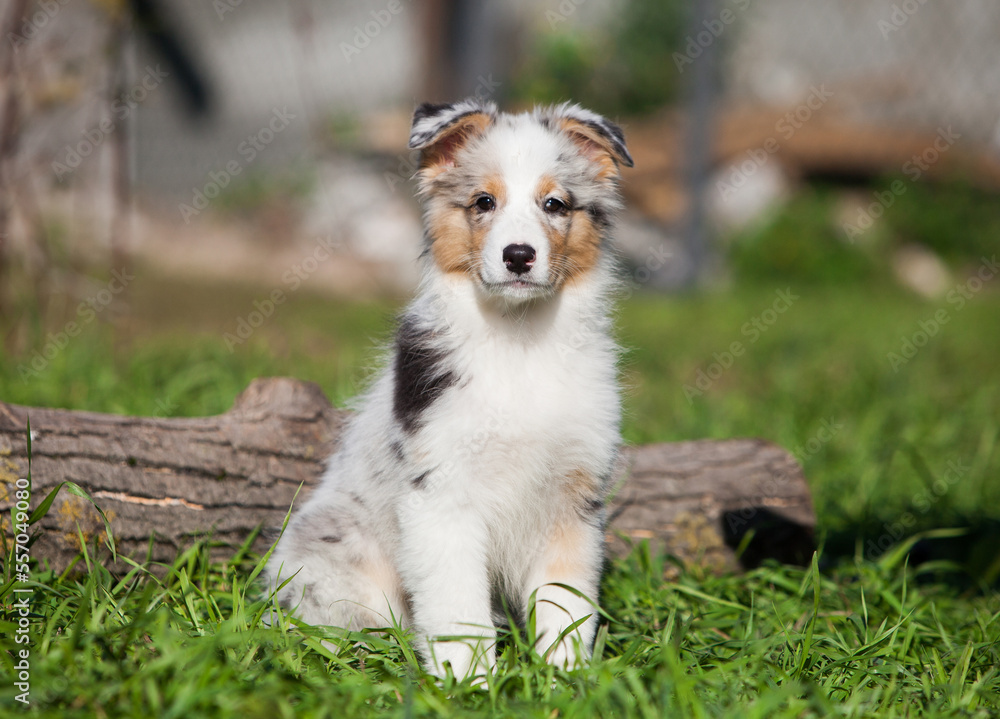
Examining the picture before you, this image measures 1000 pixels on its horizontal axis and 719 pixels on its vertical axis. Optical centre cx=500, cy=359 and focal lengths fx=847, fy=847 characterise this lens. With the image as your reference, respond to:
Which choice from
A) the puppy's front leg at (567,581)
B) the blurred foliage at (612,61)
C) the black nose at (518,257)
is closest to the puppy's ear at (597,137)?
the black nose at (518,257)

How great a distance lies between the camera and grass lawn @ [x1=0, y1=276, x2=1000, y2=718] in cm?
222

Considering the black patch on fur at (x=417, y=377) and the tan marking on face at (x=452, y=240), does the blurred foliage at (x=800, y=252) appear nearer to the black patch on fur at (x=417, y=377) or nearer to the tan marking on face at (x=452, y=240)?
the tan marking on face at (x=452, y=240)

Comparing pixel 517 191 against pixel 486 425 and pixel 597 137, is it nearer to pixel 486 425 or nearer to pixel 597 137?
pixel 597 137

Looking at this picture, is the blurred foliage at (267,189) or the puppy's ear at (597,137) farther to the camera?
the blurred foliage at (267,189)

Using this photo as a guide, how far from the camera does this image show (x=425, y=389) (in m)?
2.75

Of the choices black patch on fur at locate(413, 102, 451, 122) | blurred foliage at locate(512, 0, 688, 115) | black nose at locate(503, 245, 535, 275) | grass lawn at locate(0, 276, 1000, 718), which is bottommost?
grass lawn at locate(0, 276, 1000, 718)

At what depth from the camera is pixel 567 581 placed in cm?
278

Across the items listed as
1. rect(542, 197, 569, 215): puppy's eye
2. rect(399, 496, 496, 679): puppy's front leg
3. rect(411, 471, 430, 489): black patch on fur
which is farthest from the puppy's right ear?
rect(399, 496, 496, 679): puppy's front leg

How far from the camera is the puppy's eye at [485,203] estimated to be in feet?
9.45

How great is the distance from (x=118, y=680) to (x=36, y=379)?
9.64 ft

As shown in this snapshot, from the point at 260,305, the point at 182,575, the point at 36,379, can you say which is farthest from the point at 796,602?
the point at 260,305

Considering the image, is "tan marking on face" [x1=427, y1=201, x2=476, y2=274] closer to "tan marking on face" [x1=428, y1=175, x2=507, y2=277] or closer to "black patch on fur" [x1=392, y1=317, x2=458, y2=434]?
"tan marking on face" [x1=428, y1=175, x2=507, y2=277]

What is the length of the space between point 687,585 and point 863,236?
830 cm

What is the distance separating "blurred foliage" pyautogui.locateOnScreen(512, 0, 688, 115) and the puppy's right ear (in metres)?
7.69
